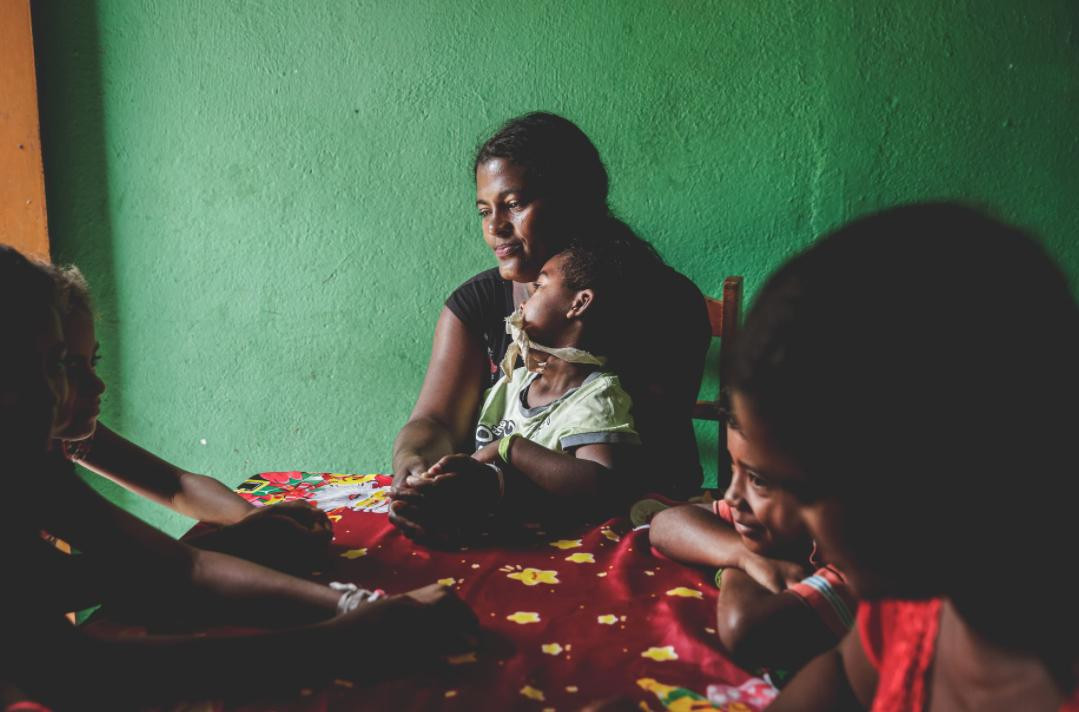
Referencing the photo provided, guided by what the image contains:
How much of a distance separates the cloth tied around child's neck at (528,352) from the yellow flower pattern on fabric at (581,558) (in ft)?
1.82

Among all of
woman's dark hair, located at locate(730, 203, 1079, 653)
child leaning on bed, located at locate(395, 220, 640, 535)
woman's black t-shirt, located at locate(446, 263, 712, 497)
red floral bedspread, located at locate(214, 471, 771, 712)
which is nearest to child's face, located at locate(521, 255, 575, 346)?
child leaning on bed, located at locate(395, 220, 640, 535)

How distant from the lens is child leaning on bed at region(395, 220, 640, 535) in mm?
1475

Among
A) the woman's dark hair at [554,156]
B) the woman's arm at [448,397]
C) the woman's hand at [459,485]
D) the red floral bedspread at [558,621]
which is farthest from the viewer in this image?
the woman's dark hair at [554,156]

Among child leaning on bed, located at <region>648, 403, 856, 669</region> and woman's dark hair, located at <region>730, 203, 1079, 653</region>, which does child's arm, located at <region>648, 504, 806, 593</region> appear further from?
woman's dark hair, located at <region>730, 203, 1079, 653</region>

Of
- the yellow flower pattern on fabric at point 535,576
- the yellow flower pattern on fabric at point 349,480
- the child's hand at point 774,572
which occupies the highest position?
the child's hand at point 774,572

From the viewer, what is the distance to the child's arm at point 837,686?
0.83 metres

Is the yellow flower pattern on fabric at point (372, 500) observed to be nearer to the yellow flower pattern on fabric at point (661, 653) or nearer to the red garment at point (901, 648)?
the yellow flower pattern on fabric at point (661, 653)

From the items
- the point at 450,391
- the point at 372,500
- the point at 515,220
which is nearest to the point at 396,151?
the point at 515,220

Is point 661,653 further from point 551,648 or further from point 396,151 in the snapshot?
Answer: point 396,151

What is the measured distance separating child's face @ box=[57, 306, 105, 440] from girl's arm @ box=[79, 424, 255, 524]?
0.72 ft

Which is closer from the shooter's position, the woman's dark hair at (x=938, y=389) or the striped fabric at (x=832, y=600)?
the woman's dark hair at (x=938, y=389)

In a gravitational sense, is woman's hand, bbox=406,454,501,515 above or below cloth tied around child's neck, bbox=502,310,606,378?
below

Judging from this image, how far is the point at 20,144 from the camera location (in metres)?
2.46

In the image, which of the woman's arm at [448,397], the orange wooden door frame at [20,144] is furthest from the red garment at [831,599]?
the orange wooden door frame at [20,144]
